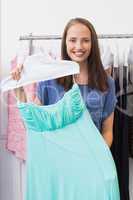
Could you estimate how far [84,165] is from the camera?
1242mm

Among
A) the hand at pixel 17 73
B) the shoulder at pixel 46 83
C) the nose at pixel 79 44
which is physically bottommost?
the shoulder at pixel 46 83

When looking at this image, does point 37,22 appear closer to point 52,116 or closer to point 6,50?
point 6,50

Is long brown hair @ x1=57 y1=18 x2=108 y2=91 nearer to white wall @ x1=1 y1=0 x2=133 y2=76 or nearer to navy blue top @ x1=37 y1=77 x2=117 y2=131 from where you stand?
navy blue top @ x1=37 y1=77 x2=117 y2=131

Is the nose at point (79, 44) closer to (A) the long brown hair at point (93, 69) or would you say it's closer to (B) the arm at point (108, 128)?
(A) the long brown hair at point (93, 69)

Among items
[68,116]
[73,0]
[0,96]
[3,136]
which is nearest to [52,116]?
[68,116]

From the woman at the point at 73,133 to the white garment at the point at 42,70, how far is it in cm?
4

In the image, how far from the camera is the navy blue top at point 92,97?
1301mm

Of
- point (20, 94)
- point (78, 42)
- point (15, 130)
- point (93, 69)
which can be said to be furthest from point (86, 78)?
point (15, 130)

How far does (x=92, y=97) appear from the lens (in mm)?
1307

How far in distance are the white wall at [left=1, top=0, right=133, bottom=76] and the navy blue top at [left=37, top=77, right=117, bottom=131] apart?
1.54 feet

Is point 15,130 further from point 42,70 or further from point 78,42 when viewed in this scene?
point 78,42

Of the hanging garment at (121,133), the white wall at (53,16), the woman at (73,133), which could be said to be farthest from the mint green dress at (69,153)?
the white wall at (53,16)

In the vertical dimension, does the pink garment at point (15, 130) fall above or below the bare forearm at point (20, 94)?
below

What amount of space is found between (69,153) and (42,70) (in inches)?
13.1
